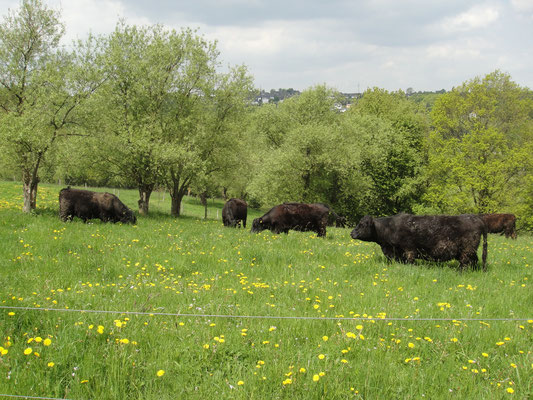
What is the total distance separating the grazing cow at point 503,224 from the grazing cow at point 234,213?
1776cm

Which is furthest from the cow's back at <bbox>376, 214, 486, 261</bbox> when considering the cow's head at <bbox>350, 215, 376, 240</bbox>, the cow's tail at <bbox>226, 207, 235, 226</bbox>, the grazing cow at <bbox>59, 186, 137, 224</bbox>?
the grazing cow at <bbox>59, 186, 137, 224</bbox>

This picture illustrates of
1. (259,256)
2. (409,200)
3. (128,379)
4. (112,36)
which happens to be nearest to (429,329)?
(128,379)

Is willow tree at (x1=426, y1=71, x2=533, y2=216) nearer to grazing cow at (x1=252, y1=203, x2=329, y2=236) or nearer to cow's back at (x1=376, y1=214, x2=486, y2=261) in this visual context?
grazing cow at (x1=252, y1=203, x2=329, y2=236)

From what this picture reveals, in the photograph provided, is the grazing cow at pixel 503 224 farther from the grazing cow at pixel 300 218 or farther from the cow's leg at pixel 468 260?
the cow's leg at pixel 468 260

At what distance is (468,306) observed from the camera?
6.97 meters

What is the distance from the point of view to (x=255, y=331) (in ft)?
18.0

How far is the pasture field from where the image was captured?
416 centimetres

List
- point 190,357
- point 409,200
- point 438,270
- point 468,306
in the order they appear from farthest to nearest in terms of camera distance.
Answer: point 409,200, point 438,270, point 468,306, point 190,357

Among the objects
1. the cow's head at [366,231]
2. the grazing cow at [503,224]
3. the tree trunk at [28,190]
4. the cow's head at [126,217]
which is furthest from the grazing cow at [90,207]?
the grazing cow at [503,224]

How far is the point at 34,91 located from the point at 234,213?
12.9 metres

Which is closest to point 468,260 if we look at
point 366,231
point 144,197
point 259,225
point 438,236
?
point 438,236

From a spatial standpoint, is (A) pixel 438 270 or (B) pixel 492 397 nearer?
(B) pixel 492 397

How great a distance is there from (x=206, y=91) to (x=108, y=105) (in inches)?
289

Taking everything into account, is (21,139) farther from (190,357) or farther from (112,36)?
(190,357)
